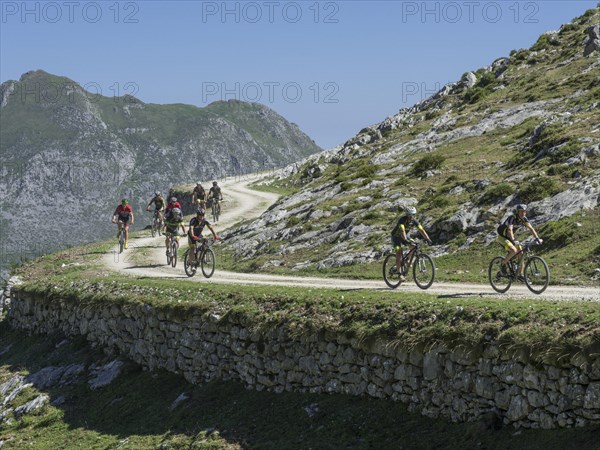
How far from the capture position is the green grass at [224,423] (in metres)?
13.5

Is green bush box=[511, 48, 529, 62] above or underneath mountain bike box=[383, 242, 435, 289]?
above

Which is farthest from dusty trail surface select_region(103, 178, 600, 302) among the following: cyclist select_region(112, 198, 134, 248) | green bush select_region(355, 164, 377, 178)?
green bush select_region(355, 164, 377, 178)

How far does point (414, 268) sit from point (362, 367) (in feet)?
22.3

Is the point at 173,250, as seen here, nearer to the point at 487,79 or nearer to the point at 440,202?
the point at 440,202

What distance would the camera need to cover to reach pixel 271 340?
19.0 meters

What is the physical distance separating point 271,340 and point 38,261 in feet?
102

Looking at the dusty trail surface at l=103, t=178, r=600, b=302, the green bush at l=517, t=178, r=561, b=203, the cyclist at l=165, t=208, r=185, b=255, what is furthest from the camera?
the cyclist at l=165, t=208, r=185, b=255

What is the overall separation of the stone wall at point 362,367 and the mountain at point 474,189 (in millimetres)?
9398

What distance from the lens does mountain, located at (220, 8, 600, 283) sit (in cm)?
2894

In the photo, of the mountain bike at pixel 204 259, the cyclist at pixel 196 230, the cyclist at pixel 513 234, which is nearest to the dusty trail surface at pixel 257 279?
the mountain bike at pixel 204 259

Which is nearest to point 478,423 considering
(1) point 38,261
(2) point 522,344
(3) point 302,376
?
(2) point 522,344

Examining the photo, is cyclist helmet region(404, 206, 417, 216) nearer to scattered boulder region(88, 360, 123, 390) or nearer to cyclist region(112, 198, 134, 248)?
scattered boulder region(88, 360, 123, 390)

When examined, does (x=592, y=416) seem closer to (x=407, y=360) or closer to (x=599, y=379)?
(x=599, y=379)

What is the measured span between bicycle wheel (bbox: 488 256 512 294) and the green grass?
6.59 m
